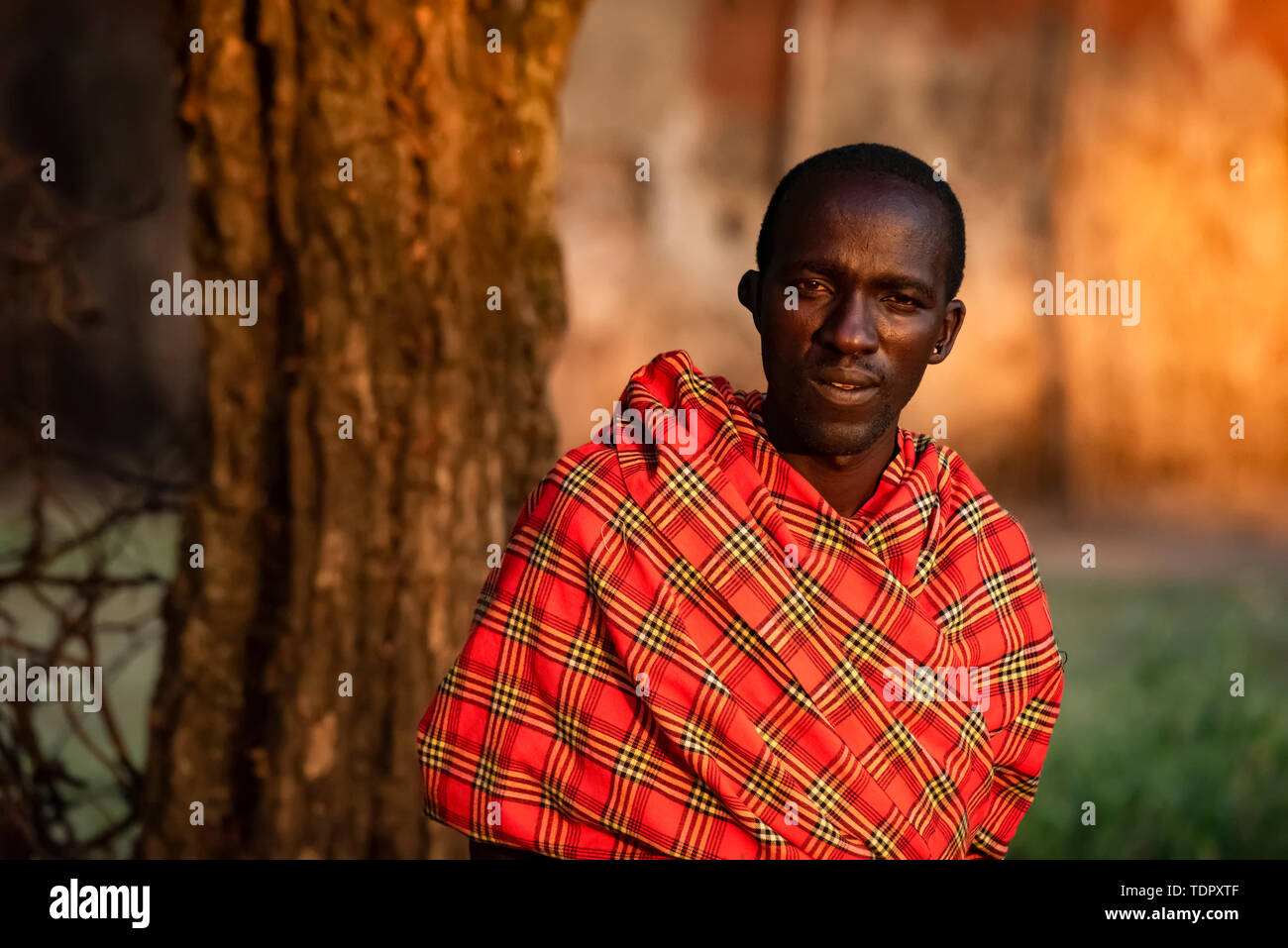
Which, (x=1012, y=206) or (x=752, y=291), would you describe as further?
(x=1012, y=206)

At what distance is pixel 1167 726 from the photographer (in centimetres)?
479

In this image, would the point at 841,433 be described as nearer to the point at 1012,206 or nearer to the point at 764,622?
the point at 764,622

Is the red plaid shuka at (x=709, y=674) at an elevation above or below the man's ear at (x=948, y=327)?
below

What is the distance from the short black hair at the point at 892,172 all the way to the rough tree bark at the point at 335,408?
47.8 inches

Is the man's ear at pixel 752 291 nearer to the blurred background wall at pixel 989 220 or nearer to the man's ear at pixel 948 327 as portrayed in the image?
the man's ear at pixel 948 327

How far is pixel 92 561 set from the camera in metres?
3.23

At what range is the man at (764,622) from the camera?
176 centimetres

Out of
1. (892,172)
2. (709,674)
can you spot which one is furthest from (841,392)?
(709,674)

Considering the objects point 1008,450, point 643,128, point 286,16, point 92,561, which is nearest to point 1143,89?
point 1008,450

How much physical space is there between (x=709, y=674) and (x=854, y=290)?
1.87 feet

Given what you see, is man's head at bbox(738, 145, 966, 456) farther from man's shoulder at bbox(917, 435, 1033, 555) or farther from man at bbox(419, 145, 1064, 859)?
man's shoulder at bbox(917, 435, 1033, 555)

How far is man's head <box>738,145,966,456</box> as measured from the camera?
1758mm

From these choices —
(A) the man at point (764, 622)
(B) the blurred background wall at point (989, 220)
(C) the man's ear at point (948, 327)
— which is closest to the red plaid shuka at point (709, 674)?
(A) the man at point (764, 622)
